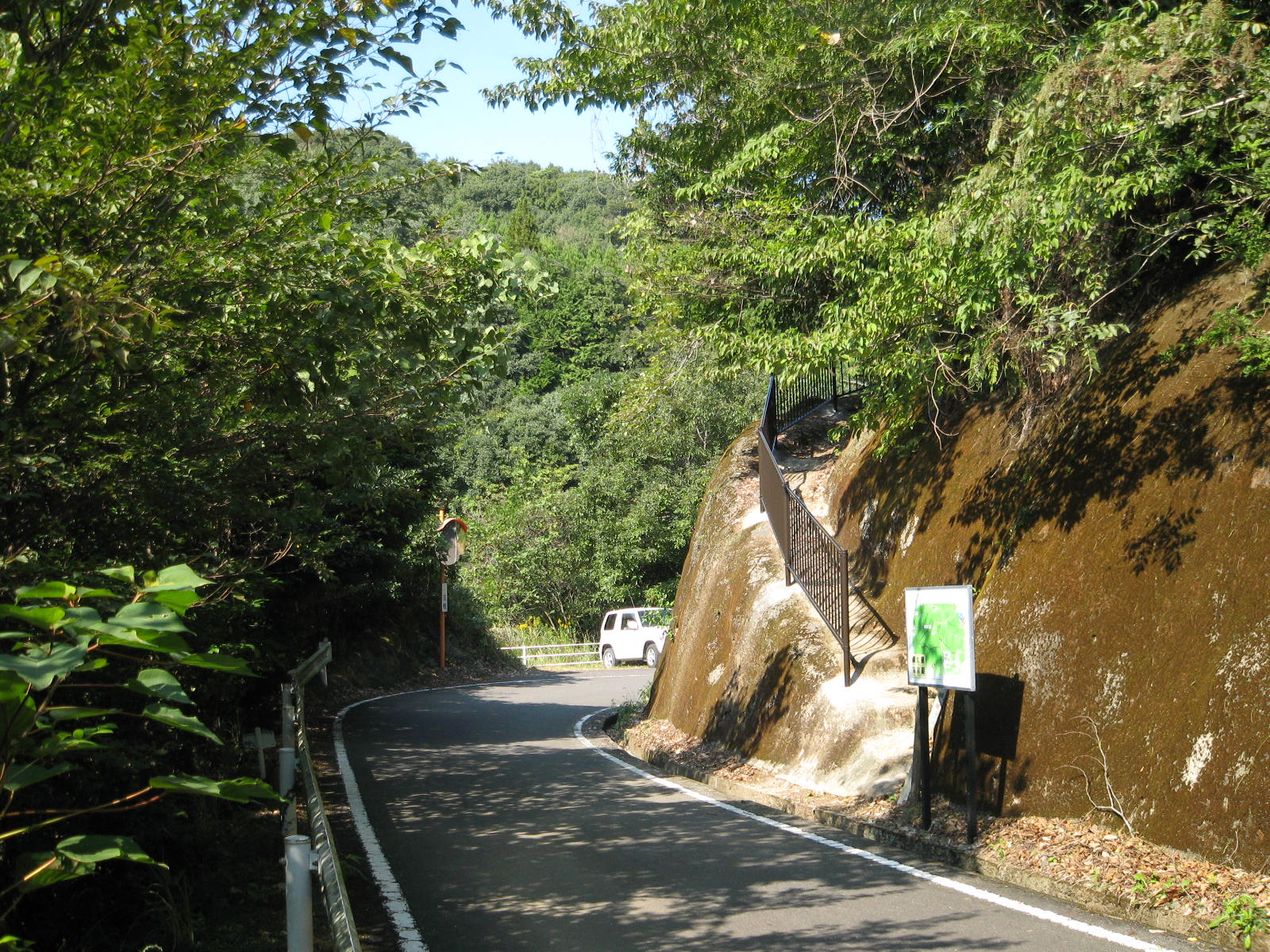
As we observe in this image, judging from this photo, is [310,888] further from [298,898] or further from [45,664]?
[45,664]

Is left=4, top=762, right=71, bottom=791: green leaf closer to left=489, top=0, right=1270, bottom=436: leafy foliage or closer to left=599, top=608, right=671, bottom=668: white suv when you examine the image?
left=489, top=0, right=1270, bottom=436: leafy foliage

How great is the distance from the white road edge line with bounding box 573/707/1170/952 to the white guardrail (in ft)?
82.0

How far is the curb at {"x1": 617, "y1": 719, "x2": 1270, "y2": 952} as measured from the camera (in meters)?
5.78

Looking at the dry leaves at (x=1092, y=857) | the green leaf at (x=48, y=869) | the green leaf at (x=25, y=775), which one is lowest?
the dry leaves at (x=1092, y=857)

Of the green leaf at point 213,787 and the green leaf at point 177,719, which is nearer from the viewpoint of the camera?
the green leaf at point 177,719

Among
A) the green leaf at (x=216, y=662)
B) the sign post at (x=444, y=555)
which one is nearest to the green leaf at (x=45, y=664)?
the green leaf at (x=216, y=662)

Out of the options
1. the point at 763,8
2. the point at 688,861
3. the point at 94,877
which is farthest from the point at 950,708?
the point at 763,8

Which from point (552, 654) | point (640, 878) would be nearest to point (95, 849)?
point (640, 878)

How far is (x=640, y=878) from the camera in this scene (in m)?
7.50

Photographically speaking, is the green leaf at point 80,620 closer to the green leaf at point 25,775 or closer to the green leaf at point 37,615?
the green leaf at point 37,615

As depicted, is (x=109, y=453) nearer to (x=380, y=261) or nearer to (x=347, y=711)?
(x=380, y=261)

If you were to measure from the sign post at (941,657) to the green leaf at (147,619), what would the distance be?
6.81 metres

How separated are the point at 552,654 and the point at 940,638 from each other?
30322 mm

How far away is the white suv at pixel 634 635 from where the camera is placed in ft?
112
